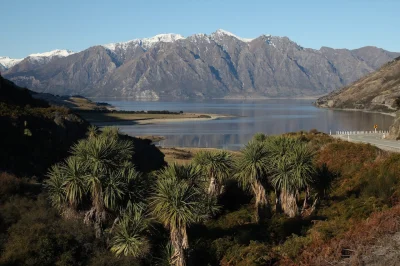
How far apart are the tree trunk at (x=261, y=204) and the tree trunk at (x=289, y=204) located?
38.4 inches

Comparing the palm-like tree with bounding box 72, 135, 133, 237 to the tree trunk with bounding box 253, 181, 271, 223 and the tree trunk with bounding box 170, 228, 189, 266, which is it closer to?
the tree trunk with bounding box 170, 228, 189, 266

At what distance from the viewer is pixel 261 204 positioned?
25547mm

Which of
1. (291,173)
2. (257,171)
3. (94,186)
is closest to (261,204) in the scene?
(257,171)

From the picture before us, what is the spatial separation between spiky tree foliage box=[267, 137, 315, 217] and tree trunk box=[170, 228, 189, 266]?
25.4ft

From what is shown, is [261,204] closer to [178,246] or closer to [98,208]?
[178,246]

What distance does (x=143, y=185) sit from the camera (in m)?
21.8

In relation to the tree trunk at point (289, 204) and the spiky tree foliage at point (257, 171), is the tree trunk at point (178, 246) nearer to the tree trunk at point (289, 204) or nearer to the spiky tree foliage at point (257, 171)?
the spiky tree foliage at point (257, 171)

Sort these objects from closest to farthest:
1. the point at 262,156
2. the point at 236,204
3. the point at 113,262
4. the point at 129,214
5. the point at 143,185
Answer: the point at 113,262, the point at 129,214, the point at 143,185, the point at 262,156, the point at 236,204

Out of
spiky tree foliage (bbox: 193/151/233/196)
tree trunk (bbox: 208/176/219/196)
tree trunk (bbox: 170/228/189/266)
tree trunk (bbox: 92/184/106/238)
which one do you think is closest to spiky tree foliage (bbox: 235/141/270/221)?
spiky tree foliage (bbox: 193/151/233/196)

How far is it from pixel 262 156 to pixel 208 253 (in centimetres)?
760

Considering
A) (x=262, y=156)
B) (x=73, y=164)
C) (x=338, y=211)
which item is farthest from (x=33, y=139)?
(x=338, y=211)

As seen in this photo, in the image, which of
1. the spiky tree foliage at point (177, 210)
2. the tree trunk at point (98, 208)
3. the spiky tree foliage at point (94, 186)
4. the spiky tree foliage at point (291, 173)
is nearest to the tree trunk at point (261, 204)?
the spiky tree foliage at point (291, 173)

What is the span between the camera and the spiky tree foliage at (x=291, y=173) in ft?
80.9

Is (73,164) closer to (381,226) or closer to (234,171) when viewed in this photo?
(234,171)
